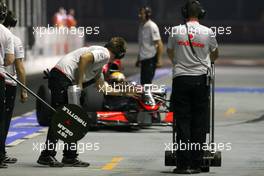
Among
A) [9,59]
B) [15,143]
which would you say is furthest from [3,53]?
[15,143]

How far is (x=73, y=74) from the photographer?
1271 centimetres

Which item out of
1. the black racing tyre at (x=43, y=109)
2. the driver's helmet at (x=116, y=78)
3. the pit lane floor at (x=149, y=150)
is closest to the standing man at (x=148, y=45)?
the pit lane floor at (x=149, y=150)

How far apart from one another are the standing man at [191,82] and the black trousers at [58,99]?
4.37ft

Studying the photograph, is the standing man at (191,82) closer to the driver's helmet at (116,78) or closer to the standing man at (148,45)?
the driver's helmet at (116,78)

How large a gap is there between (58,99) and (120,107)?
4.54m

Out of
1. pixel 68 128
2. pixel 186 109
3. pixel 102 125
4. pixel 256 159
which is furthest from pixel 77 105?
pixel 102 125

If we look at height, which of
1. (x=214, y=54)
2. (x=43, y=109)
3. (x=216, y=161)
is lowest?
(x=216, y=161)

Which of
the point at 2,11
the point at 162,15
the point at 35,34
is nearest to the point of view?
the point at 2,11

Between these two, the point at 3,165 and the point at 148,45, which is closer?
the point at 3,165

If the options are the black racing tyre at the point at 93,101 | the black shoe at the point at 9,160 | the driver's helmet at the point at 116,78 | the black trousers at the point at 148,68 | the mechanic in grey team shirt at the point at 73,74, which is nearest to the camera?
the mechanic in grey team shirt at the point at 73,74

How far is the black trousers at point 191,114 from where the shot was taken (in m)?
11.8

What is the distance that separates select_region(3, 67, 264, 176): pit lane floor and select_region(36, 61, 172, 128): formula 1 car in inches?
7.1

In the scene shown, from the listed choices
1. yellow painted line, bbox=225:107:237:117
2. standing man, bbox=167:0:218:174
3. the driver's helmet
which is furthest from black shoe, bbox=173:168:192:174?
yellow painted line, bbox=225:107:237:117

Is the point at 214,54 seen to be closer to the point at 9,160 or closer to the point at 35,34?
the point at 9,160
